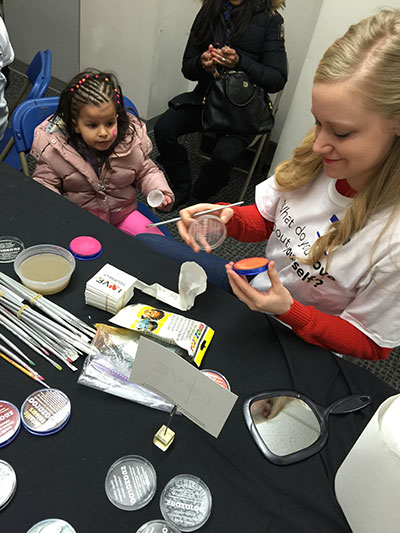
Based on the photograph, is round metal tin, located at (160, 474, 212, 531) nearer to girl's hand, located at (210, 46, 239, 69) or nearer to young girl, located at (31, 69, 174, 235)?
young girl, located at (31, 69, 174, 235)

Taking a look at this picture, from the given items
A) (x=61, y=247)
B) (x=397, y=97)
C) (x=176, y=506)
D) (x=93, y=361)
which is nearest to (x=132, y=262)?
(x=61, y=247)

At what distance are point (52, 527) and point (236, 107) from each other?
202 cm

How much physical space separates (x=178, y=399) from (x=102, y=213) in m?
1.08

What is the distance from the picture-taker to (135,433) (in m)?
0.69

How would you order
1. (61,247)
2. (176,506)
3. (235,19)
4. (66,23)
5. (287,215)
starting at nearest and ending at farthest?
(176,506) → (61,247) → (287,215) → (235,19) → (66,23)

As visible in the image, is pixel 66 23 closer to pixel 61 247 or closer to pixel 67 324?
pixel 61 247

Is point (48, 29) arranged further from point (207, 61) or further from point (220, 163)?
point (220, 163)

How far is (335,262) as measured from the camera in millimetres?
968

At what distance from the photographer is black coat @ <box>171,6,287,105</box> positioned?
2.11 meters

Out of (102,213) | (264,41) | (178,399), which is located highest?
(264,41)

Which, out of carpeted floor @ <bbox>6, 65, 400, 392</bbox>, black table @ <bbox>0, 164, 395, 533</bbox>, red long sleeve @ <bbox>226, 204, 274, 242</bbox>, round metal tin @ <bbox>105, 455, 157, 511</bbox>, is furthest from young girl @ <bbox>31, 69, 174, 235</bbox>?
round metal tin @ <bbox>105, 455, 157, 511</bbox>

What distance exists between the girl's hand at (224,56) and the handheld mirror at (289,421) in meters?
1.84

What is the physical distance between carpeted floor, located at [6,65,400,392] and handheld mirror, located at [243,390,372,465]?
0.86 m

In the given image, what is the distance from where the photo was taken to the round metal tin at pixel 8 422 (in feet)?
2.11
